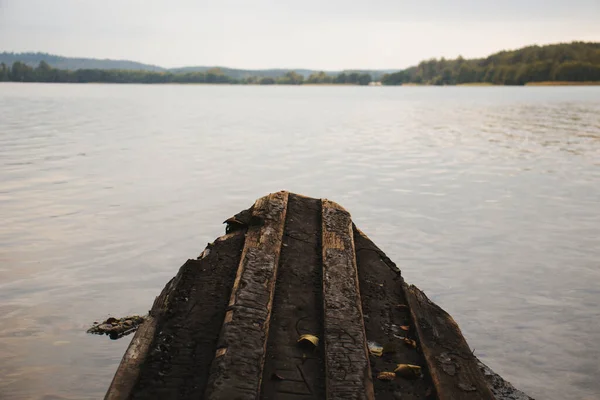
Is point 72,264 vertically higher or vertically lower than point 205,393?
lower

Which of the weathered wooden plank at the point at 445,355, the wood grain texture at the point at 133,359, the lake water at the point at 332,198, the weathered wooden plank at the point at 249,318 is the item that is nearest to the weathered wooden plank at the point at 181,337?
the wood grain texture at the point at 133,359

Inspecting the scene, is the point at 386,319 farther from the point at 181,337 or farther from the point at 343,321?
the point at 181,337

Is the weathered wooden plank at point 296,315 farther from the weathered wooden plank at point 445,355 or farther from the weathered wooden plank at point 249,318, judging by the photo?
the weathered wooden plank at point 445,355

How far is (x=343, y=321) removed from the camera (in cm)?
286

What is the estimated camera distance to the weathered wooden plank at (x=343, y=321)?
2459 mm

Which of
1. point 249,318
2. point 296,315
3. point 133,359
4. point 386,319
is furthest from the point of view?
point 386,319

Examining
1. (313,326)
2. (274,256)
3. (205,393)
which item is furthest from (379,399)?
(274,256)

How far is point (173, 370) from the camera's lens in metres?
2.56

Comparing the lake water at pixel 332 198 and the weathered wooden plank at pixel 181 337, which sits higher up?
the weathered wooden plank at pixel 181 337

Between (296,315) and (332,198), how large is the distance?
7.94m

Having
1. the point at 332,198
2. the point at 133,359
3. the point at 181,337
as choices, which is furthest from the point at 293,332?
the point at 332,198

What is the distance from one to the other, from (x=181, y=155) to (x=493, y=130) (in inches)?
597

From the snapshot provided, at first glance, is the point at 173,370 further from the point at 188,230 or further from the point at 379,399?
the point at 188,230

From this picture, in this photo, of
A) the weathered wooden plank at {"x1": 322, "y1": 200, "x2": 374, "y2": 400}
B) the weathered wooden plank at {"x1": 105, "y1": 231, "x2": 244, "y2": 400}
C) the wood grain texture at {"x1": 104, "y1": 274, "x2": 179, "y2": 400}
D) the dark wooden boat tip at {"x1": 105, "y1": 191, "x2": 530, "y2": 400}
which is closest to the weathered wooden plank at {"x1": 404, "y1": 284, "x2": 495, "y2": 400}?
the dark wooden boat tip at {"x1": 105, "y1": 191, "x2": 530, "y2": 400}
